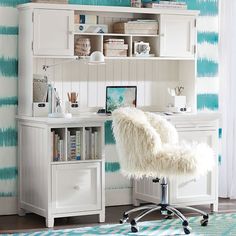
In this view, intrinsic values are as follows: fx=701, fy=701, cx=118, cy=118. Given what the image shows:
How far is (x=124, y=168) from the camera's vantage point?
5242 mm

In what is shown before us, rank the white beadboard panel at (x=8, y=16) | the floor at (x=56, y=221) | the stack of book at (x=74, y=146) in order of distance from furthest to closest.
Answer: the white beadboard panel at (x=8, y=16) < the stack of book at (x=74, y=146) < the floor at (x=56, y=221)

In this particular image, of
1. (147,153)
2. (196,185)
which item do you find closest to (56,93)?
(147,153)

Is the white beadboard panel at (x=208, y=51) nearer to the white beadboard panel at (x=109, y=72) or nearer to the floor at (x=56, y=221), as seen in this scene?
the white beadboard panel at (x=109, y=72)

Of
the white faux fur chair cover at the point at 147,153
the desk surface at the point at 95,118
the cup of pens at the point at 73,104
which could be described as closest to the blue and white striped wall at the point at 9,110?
the desk surface at the point at 95,118

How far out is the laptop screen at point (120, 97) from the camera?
5910 mm

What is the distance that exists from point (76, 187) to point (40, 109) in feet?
2.26

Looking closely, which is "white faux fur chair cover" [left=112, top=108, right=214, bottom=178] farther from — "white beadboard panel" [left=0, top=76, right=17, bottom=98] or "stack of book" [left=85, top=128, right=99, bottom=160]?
"white beadboard panel" [left=0, top=76, right=17, bottom=98]

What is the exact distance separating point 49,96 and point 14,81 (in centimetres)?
37

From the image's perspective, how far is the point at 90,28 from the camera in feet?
18.9

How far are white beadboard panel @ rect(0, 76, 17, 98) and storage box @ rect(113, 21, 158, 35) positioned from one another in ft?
3.22

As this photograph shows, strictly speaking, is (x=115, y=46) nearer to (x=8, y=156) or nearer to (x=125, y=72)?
(x=125, y=72)

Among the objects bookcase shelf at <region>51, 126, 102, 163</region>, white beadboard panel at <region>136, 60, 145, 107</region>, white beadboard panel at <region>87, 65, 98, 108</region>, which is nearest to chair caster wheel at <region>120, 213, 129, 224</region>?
bookcase shelf at <region>51, 126, 102, 163</region>

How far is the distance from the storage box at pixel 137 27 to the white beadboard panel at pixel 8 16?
0.86 metres

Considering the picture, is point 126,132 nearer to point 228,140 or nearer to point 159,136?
point 159,136
